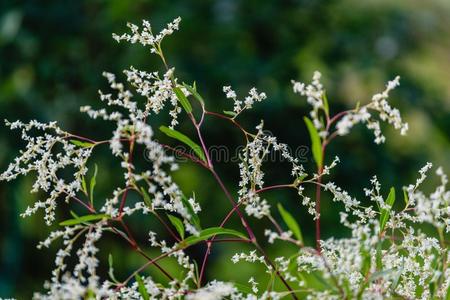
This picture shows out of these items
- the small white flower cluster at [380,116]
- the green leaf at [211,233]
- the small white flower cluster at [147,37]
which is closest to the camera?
the small white flower cluster at [380,116]

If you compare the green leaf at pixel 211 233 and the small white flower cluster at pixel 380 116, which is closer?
the small white flower cluster at pixel 380 116

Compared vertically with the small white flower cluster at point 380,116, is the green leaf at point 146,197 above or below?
below

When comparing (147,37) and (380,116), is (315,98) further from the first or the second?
(147,37)

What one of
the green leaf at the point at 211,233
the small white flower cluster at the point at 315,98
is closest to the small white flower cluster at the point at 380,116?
the small white flower cluster at the point at 315,98

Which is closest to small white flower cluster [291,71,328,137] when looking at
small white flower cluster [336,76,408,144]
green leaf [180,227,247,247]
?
small white flower cluster [336,76,408,144]

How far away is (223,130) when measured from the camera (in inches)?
170

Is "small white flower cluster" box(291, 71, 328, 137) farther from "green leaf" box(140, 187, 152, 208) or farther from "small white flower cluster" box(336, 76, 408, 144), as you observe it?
"green leaf" box(140, 187, 152, 208)

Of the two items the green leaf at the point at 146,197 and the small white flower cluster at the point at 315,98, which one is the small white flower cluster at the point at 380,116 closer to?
the small white flower cluster at the point at 315,98

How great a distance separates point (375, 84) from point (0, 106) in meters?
2.59

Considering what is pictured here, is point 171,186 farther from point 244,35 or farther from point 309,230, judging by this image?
point 244,35

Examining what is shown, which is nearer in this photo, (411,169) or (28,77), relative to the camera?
(28,77)

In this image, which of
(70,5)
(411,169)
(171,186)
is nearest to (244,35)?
(70,5)

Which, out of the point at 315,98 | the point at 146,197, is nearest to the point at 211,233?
the point at 146,197

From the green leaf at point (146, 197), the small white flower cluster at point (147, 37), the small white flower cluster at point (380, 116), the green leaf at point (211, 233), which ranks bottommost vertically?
the green leaf at point (211, 233)
